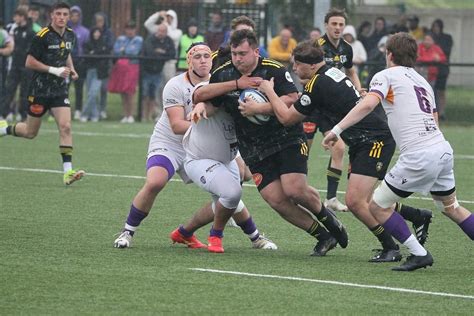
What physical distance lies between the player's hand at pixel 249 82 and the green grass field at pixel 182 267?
4.44 feet

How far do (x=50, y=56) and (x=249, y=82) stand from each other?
248 inches

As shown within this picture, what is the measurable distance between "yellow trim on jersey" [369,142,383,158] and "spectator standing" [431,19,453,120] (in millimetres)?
15501

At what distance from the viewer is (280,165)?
32.4 feet

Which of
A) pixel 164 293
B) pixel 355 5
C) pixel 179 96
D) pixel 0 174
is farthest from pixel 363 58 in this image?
pixel 164 293

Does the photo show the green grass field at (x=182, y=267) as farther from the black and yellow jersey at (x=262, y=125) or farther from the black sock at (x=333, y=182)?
the black and yellow jersey at (x=262, y=125)

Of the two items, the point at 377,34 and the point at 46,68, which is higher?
the point at 46,68

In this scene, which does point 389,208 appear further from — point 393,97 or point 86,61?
point 86,61

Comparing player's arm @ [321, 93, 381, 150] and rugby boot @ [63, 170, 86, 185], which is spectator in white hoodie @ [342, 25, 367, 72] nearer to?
rugby boot @ [63, 170, 86, 185]

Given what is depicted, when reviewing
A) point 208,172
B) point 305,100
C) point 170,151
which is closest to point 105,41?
point 170,151

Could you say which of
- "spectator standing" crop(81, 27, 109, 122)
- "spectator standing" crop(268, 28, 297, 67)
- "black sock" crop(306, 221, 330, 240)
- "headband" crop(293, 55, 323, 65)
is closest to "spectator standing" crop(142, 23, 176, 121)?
"spectator standing" crop(81, 27, 109, 122)

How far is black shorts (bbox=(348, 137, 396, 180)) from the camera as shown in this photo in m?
9.76

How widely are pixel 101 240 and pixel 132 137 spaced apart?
1158 centimetres

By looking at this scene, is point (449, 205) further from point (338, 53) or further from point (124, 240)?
point (338, 53)

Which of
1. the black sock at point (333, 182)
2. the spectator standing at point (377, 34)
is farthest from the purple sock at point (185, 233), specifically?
the spectator standing at point (377, 34)
